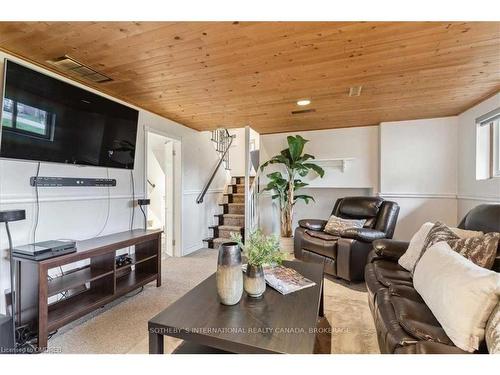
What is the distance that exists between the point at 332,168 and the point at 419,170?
1308 mm

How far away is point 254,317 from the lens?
1299 mm

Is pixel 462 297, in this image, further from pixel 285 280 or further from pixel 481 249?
pixel 285 280

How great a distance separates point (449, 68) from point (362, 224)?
201 centimetres

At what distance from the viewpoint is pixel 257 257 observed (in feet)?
4.85

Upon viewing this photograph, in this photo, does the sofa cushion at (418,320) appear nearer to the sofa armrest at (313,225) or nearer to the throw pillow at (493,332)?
the throw pillow at (493,332)

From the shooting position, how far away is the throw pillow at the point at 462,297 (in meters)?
1.08

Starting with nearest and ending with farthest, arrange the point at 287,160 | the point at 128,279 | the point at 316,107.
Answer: the point at 128,279, the point at 316,107, the point at 287,160

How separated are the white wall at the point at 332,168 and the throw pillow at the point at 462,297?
306cm

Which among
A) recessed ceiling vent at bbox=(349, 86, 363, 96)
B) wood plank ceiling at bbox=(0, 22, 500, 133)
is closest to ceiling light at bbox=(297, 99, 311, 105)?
wood plank ceiling at bbox=(0, 22, 500, 133)

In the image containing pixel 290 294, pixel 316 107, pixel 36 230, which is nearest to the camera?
pixel 290 294

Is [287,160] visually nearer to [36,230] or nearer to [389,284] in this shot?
[389,284]

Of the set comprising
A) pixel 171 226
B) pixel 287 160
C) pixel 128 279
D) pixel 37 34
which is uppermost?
pixel 37 34

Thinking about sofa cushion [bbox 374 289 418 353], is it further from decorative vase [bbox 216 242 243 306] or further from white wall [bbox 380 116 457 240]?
white wall [bbox 380 116 457 240]
